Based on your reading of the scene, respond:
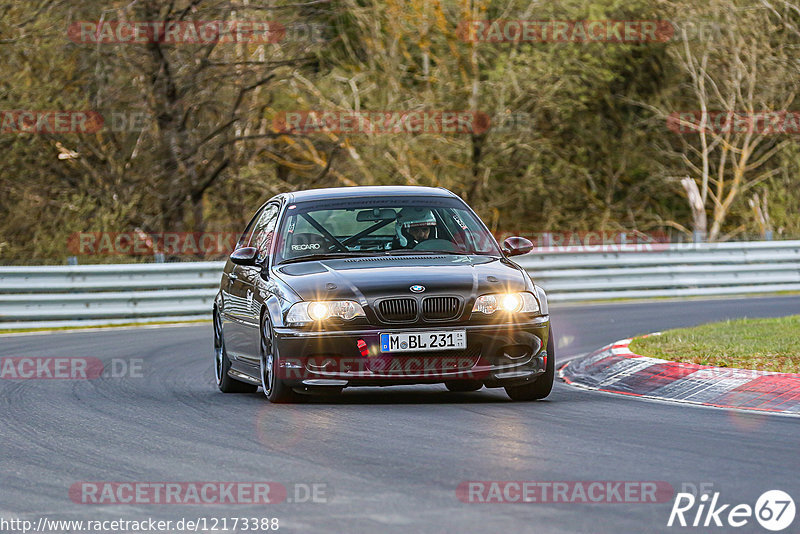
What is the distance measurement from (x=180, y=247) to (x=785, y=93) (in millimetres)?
15653

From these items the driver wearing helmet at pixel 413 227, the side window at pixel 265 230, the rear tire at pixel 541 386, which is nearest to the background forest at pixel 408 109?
the side window at pixel 265 230

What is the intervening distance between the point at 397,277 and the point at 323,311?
561mm

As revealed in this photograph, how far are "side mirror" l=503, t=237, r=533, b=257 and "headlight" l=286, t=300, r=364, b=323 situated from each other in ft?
5.59

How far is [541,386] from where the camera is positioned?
10.3m

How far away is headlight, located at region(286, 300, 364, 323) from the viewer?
9.82 m

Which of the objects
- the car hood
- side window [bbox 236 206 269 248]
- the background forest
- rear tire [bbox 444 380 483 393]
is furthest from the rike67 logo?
the background forest

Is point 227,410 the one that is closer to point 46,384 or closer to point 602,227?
point 46,384

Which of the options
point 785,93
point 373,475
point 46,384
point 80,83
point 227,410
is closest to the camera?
point 373,475

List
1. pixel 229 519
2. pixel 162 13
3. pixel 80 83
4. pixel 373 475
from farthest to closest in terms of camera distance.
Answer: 1. pixel 80 83
2. pixel 162 13
3. pixel 373 475
4. pixel 229 519

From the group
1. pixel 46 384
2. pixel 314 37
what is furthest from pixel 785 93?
pixel 46 384

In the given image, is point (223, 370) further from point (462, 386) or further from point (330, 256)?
point (462, 386)

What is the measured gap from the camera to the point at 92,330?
2045 cm

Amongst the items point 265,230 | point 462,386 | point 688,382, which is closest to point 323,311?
point 462,386

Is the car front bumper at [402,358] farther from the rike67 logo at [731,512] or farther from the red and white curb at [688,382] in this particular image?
the rike67 logo at [731,512]
